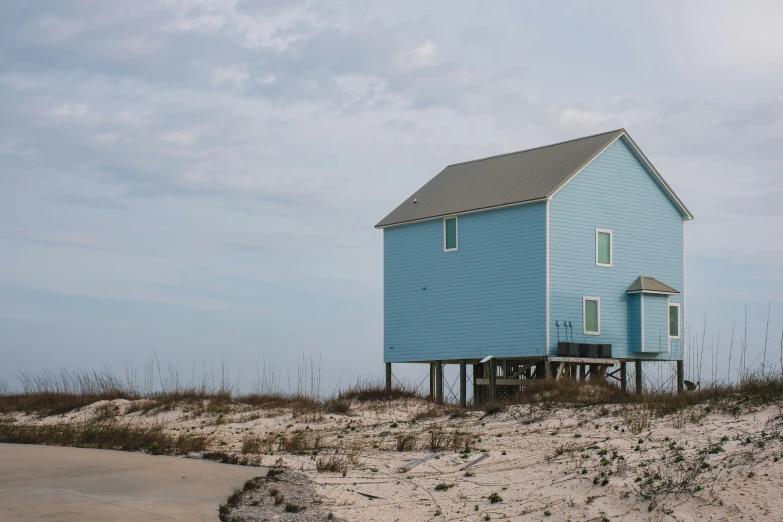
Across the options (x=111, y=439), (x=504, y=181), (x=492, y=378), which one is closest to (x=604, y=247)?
(x=504, y=181)

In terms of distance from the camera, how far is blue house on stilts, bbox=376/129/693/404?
28.8 metres

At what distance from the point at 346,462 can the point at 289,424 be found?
21.7 ft

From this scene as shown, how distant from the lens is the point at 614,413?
18.2 metres

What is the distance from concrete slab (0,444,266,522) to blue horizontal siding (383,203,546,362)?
1477 centimetres

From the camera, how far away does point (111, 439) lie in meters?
18.7

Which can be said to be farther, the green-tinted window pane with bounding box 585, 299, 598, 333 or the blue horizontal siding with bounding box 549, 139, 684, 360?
the green-tinted window pane with bounding box 585, 299, 598, 333

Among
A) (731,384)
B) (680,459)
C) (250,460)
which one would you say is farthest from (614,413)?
(250,460)

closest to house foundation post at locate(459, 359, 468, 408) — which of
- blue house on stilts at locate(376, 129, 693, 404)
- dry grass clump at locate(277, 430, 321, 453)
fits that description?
blue house on stilts at locate(376, 129, 693, 404)

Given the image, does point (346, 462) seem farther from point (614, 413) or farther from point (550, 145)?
point (550, 145)

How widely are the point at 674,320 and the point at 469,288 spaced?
7.26m

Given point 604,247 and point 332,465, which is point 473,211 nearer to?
point 604,247

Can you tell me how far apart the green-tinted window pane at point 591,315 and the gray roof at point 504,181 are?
3762 mm

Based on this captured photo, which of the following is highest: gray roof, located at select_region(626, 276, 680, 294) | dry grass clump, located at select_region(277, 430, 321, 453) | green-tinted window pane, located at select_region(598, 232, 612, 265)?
green-tinted window pane, located at select_region(598, 232, 612, 265)

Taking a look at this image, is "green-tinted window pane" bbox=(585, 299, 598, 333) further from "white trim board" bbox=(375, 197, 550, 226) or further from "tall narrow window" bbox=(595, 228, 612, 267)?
"white trim board" bbox=(375, 197, 550, 226)
